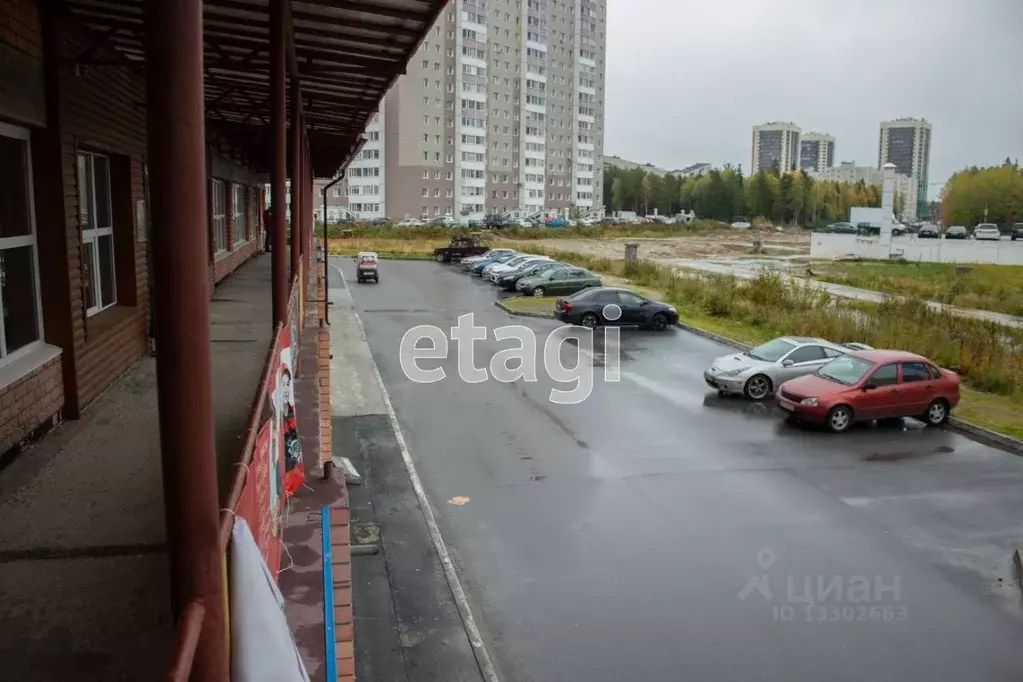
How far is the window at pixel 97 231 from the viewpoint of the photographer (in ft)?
25.7

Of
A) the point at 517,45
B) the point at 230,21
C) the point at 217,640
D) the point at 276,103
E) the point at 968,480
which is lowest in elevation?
the point at 968,480

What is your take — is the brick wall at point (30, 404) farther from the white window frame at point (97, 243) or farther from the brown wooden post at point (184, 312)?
the brown wooden post at point (184, 312)

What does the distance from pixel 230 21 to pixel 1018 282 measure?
158ft

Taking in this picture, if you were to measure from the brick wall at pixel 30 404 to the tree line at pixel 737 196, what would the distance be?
460ft

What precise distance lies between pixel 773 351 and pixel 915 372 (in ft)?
10.6

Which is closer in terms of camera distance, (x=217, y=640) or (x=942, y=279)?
(x=217, y=640)

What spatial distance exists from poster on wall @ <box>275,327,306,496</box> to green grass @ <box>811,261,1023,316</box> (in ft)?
115

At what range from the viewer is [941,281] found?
45.3m

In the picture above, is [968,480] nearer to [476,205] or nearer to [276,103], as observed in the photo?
[276,103]

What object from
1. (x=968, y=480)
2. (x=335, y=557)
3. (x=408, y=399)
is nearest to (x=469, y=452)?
(x=408, y=399)

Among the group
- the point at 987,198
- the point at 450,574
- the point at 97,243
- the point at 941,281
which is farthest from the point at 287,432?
the point at 987,198

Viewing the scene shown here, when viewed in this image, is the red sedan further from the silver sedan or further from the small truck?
the small truck

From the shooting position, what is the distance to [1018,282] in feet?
152

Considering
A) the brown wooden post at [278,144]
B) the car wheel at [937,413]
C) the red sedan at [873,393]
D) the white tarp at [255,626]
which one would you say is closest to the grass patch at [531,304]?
the red sedan at [873,393]
